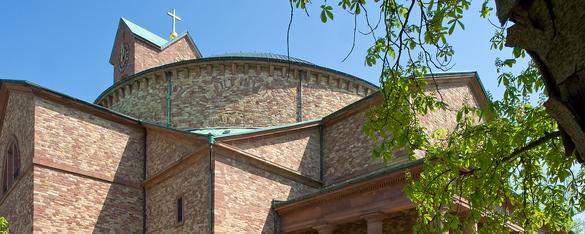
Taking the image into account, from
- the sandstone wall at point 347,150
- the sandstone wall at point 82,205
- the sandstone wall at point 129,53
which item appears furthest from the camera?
the sandstone wall at point 129,53

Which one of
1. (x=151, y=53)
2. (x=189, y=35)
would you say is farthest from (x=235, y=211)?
(x=189, y=35)

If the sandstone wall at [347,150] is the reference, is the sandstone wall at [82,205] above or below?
below

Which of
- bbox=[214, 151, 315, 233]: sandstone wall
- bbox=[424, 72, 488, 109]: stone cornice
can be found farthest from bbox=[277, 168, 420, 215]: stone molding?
bbox=[424, 72, 488, 109]: stone cornice

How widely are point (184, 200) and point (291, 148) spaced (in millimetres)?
4103

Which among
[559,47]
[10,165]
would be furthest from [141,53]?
[559,47]

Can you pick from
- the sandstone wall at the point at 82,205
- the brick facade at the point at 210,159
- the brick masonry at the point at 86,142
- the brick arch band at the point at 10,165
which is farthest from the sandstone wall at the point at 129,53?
the sandstone wall at the point at 82,205

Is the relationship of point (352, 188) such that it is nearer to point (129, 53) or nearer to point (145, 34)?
point (129, 53)

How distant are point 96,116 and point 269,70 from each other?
7.20 m

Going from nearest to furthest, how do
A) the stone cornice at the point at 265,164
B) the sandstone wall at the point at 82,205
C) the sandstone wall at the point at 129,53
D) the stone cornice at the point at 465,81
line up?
the sandstone wall at the point at 82,205 < the stone cornice at the point at 265,164 < the stone cornice at the point at 465,81 < the sandstone wall at the point at 129,53

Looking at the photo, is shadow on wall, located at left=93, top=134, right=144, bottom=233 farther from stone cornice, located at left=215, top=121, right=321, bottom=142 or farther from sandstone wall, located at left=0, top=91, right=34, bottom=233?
stone cornice, located at left=215, top=121, right=321, bottom=142

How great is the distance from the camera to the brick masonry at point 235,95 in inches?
798

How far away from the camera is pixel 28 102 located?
55.2 feet

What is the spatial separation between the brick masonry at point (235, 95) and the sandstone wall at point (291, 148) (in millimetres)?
2547

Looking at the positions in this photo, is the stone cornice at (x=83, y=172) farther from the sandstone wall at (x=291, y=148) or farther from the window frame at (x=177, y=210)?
the sandstone wall at (x=291, y=148)
